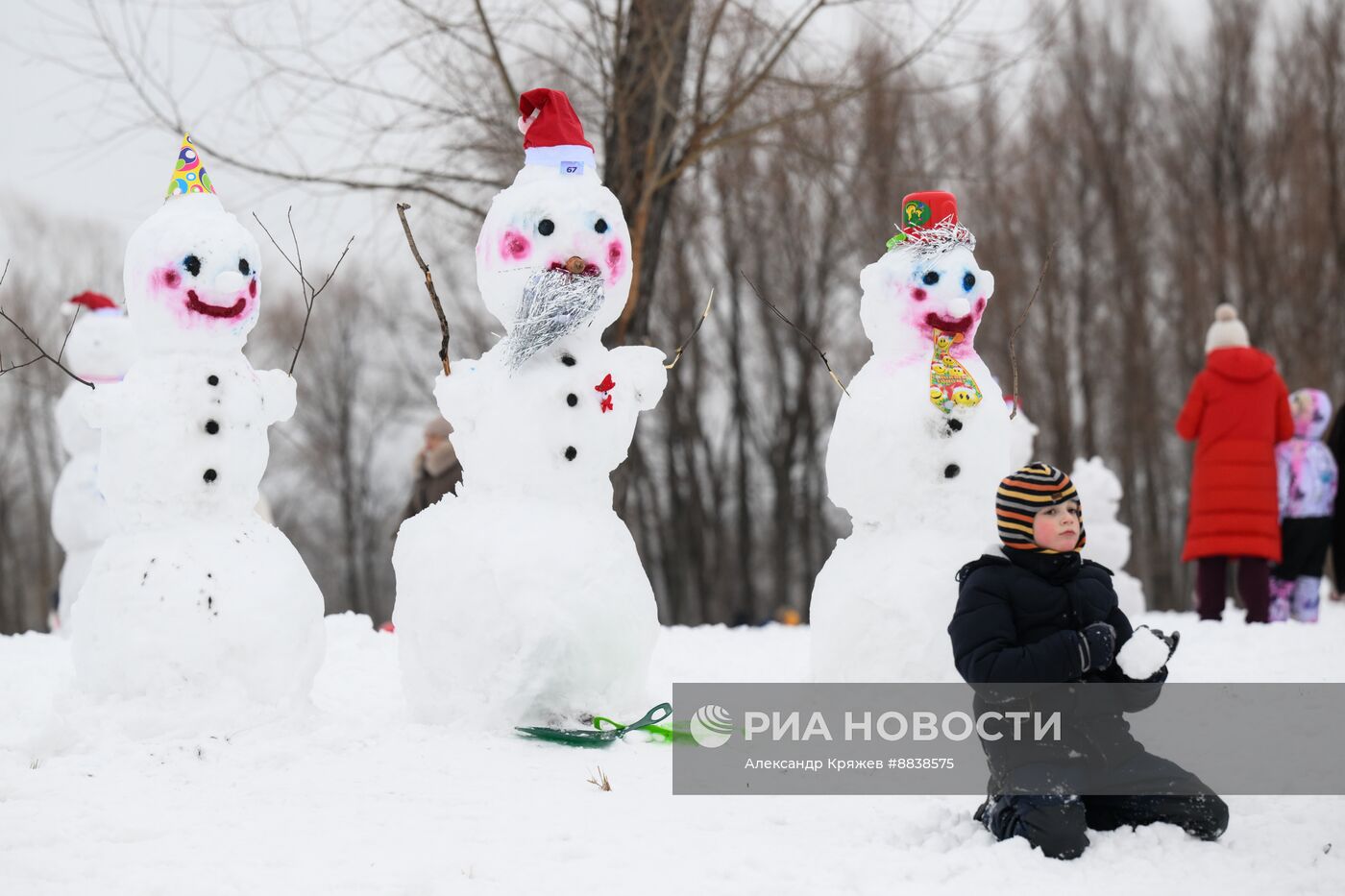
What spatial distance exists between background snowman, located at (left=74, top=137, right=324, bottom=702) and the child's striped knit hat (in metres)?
2.70

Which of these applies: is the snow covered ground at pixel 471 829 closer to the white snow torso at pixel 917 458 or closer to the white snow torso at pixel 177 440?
the white snow torso at pixel 177 440

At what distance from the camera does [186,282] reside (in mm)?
4867

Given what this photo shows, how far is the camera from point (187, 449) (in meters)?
4.80

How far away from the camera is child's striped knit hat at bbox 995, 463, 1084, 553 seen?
144 inches

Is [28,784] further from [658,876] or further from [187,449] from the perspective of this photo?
[658,876]

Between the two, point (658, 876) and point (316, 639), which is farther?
point (316, 639)

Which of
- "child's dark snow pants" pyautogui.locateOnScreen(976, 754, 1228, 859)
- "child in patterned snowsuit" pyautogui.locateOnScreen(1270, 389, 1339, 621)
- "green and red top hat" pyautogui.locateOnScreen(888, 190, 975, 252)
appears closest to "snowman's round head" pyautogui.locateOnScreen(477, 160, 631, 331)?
"green and red top hat" pyautogui.locateOnScreen(888, 190, 975, 252)

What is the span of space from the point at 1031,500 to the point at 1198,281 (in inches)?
598

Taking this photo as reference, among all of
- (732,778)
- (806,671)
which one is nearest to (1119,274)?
(806,671)

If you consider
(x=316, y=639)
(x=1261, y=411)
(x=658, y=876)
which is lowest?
(x=658, y=876)

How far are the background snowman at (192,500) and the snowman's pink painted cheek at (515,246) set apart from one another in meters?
1.01

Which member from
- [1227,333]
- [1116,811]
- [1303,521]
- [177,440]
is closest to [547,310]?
[177,440]

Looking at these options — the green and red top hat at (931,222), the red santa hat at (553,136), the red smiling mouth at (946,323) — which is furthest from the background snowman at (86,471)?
the red smiling mouth at (946,323)

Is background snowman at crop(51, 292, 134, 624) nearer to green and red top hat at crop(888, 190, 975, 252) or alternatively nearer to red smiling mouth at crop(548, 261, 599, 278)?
red smiling mouth at crop(548, 261, 599, 278)
